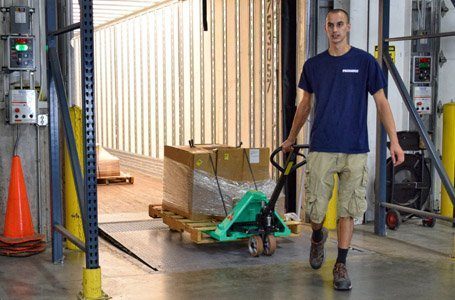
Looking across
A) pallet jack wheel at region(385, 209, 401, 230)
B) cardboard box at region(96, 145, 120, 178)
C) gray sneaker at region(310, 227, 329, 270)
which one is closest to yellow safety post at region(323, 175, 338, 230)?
pallet jack wheel at region(385, 209, 401, 230)

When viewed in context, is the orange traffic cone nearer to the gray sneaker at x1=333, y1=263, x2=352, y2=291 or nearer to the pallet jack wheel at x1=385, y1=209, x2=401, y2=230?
the gray sneaker at x1=333, y1=263, x2=352, y2=291

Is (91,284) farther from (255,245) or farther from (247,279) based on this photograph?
(255,245)

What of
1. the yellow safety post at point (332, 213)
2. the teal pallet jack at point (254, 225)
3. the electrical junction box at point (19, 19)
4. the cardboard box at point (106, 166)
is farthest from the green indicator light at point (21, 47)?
the cardboard box at point (106, 166)

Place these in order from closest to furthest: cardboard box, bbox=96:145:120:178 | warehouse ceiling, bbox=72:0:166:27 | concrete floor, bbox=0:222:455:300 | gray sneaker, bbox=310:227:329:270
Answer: concrete floor, bbox=0:222:455:300
gray sneaker, bbox=310:227:329:270
cardboard box, bbox=96:145:120:178
warehouse ceiling, bbox=72:0:166:27

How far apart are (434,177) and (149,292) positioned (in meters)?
5.04

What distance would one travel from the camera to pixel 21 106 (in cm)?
720

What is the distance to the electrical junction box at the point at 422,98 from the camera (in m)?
9.16

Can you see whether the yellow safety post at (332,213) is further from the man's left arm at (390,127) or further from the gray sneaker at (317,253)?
the man's left arm at (390,127)

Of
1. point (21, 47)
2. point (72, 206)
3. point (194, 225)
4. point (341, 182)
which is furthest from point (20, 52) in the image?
point (341, 182)

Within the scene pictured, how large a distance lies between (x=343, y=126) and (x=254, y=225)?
1.76 meters

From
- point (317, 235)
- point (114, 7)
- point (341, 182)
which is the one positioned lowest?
point (317, 235)

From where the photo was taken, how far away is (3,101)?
287 inches

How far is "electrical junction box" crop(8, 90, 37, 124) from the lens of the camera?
7172 millimetres

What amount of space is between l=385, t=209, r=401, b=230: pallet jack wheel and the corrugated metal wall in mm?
1706
